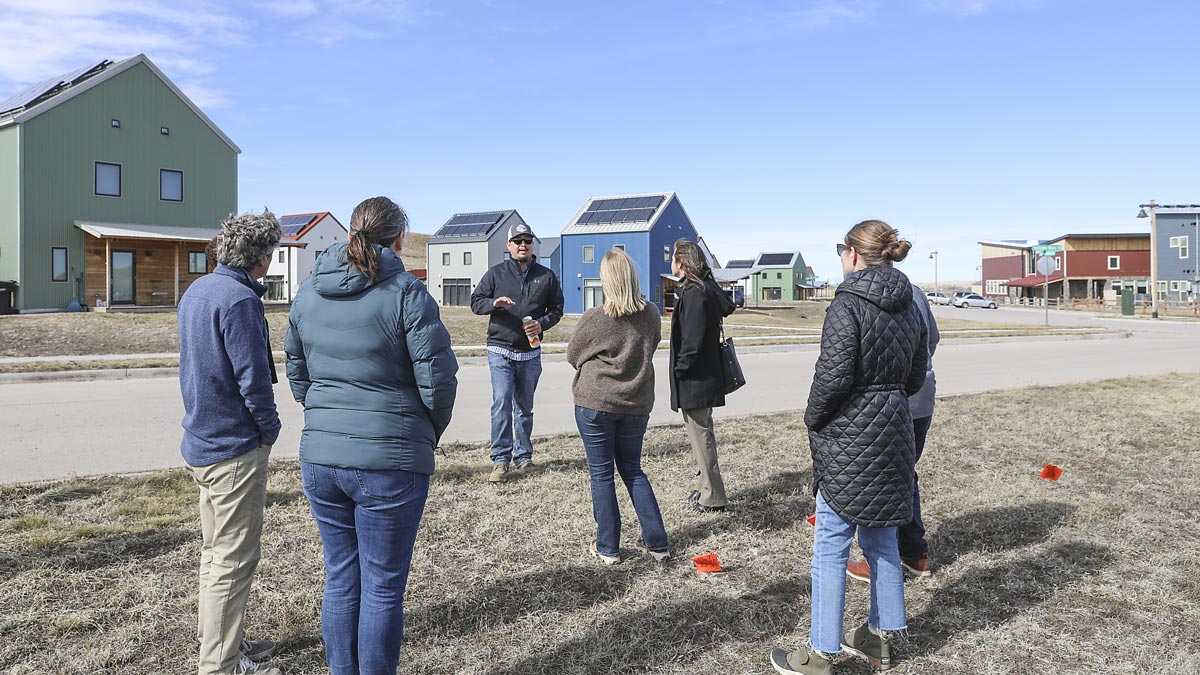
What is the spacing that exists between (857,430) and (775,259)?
94.5m

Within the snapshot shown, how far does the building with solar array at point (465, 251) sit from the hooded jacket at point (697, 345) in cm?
5266

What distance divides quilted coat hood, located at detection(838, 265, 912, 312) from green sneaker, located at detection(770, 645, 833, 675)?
1536 millimetres

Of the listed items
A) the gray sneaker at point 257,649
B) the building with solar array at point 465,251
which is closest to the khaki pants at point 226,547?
the gray sneaker at point 257,649

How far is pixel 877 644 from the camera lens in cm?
367

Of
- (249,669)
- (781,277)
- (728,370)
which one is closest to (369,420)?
(249,669)

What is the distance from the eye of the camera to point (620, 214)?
49938 millimetres

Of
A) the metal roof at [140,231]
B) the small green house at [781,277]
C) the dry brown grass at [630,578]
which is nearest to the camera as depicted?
the dry brown grass at [630,578]

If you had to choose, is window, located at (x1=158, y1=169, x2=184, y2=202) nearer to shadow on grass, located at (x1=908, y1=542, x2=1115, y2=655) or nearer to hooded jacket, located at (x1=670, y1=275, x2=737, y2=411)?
hooded jacket, located at (x1=670, y1=275, x2=737, y2=411)

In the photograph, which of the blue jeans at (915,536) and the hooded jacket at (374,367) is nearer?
the hooded jacket at (374,367)

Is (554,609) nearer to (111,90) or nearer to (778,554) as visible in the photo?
(778,554)

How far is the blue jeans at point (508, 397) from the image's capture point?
662 cm

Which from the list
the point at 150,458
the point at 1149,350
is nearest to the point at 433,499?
the point at 150,458

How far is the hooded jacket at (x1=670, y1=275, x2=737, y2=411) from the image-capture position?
5.48 metres

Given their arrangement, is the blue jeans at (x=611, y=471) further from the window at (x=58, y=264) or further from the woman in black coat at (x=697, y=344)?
the window at (x=58, y=264)
